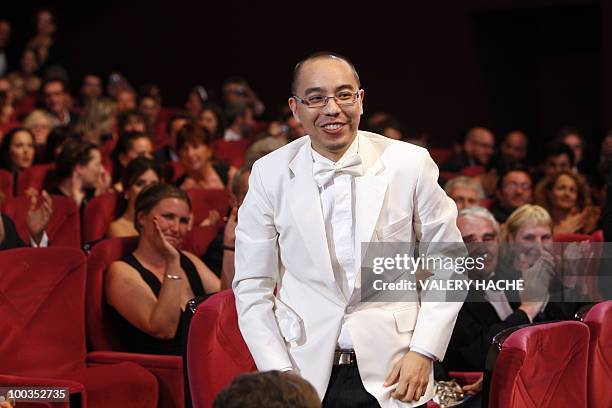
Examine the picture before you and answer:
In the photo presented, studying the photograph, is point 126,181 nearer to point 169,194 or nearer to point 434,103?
point 169,194

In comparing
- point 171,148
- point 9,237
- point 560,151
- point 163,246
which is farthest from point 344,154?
point 171,148

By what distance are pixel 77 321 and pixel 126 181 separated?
1.60m

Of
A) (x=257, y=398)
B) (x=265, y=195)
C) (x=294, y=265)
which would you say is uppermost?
(x=265, y=195)

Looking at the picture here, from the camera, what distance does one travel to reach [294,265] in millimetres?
2154

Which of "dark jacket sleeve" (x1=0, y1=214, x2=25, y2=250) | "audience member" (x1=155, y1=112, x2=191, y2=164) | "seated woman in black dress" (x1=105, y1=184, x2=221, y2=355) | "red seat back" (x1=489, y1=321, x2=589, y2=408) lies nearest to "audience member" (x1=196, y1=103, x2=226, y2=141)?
"audience member" (x1=155, y1=112, x2=191, y2=164)

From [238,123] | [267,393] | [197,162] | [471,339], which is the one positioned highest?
[238,123]

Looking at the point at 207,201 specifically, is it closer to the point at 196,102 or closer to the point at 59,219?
the point at 59,219

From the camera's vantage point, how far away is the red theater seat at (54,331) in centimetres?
299

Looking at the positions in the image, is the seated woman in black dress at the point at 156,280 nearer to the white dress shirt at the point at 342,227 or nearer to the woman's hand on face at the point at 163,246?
the woman's hand on face at the point at 163,246

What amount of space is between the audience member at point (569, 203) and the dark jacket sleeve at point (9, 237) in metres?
2.47

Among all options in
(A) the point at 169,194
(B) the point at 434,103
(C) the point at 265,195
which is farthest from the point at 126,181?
(B) the point at 434,103

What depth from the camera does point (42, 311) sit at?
308 centimetres

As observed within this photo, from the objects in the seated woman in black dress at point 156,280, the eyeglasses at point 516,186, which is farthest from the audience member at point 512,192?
the seated woman in black dress at point 156,280

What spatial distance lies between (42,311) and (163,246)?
49 centimetres
